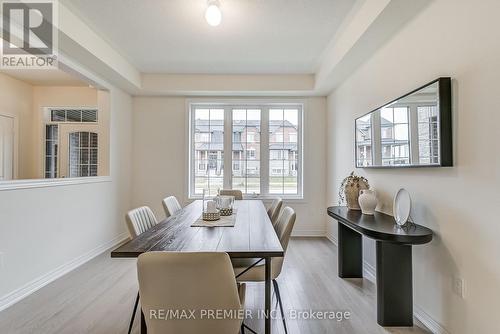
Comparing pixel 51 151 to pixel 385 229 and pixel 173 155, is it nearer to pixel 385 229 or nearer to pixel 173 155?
pixel 173 155

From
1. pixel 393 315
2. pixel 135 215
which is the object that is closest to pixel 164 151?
pixel 135 215

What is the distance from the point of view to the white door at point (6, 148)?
4.25m

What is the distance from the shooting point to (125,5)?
2.48 meters

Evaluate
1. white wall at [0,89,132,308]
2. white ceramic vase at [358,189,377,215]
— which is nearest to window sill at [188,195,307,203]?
white wall at [0,89,132,308]

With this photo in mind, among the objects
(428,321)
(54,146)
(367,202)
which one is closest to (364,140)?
(367,202)

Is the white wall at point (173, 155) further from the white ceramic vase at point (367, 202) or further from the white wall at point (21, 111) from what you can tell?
the white ceramic vase at point (367, 202)

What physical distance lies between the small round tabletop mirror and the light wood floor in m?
0.79

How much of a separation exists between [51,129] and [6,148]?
2.39 feet

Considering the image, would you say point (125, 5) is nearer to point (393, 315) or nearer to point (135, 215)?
point (135, 215)

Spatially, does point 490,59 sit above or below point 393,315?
above

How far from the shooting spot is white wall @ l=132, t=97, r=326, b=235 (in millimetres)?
4652

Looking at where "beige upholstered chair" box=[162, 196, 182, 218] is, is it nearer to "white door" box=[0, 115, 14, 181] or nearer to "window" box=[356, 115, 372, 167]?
"window" box=[356, 115, 372, 167]

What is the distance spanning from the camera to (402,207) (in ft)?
6.95

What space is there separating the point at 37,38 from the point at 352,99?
11.4ft
